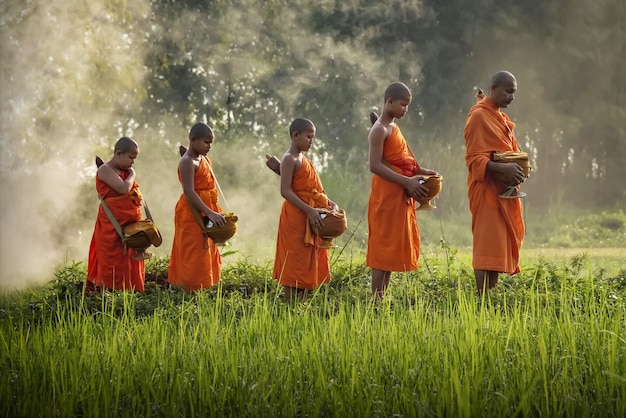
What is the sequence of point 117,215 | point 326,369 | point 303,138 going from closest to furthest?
point 326,369 → point 303,138 → point 117,215

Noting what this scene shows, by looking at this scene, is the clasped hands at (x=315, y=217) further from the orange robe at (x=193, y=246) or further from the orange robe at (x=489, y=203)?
the orange robe at (x=489, y=203)

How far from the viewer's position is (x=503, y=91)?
756 centimetres

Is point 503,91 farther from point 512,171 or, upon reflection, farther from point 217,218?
point 217,218

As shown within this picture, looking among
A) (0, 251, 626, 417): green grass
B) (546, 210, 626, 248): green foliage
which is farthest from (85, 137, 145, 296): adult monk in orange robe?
(546, 210, 626, 248): green foliage

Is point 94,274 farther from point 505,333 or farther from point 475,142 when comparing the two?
point 505,333

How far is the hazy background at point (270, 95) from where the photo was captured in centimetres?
1333

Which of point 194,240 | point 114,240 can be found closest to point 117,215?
point 114,240

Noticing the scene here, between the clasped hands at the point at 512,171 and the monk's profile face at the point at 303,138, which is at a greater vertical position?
the monk's profile face at the point at 303,138

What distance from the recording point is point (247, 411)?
14.1 ft

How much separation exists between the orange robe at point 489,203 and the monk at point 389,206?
1.22 feet

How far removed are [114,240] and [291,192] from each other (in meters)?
1.65

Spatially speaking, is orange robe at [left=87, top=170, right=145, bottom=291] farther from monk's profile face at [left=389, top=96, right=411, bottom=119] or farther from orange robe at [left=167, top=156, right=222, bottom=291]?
monk's profile face at [left=389, top=96, right=411, bottom=119]

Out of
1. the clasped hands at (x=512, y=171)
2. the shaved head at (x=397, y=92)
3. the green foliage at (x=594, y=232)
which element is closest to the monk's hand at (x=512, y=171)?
the clasped hands at (x=512, y=171)

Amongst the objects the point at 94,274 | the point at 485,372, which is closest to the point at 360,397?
the point at 485,372
